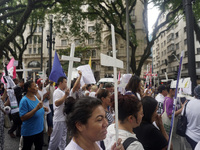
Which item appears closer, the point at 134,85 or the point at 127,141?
the point at 127,141

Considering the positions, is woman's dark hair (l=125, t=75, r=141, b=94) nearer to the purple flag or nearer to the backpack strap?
the purple flag

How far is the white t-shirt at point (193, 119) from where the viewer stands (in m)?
3.11

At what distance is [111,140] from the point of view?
1.89 meters

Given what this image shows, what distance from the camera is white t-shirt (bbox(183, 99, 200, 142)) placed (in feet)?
10.2

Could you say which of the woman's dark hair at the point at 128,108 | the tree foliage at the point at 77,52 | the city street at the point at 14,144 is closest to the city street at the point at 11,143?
the city street at the point at 14,144

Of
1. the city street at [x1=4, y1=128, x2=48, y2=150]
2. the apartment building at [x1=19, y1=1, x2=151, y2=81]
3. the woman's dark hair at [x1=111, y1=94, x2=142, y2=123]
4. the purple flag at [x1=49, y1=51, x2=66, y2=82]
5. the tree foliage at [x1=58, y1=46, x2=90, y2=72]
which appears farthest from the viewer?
the apartment building at [x1=19, y1=1, x2=151, y2=81]

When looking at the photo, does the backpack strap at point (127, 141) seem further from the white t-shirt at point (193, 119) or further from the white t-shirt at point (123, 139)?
the white t-shirt at point (193, 119)

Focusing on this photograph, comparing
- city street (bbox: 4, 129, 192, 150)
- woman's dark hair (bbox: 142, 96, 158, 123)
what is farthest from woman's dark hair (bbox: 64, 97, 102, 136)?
city street (bbox: 4, 129, 192, 150)

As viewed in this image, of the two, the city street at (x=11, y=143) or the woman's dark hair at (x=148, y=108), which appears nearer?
the woman's dark hair at (x=148, y=108)

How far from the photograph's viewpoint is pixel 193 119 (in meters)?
3.16

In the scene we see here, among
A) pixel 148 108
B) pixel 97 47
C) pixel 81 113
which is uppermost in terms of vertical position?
pixel 97 47

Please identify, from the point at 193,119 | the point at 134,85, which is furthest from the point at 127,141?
the point at 134,85

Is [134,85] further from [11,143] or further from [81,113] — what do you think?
[11,143]

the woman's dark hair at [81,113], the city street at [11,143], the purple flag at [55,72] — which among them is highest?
the purple flag at [55,72]
